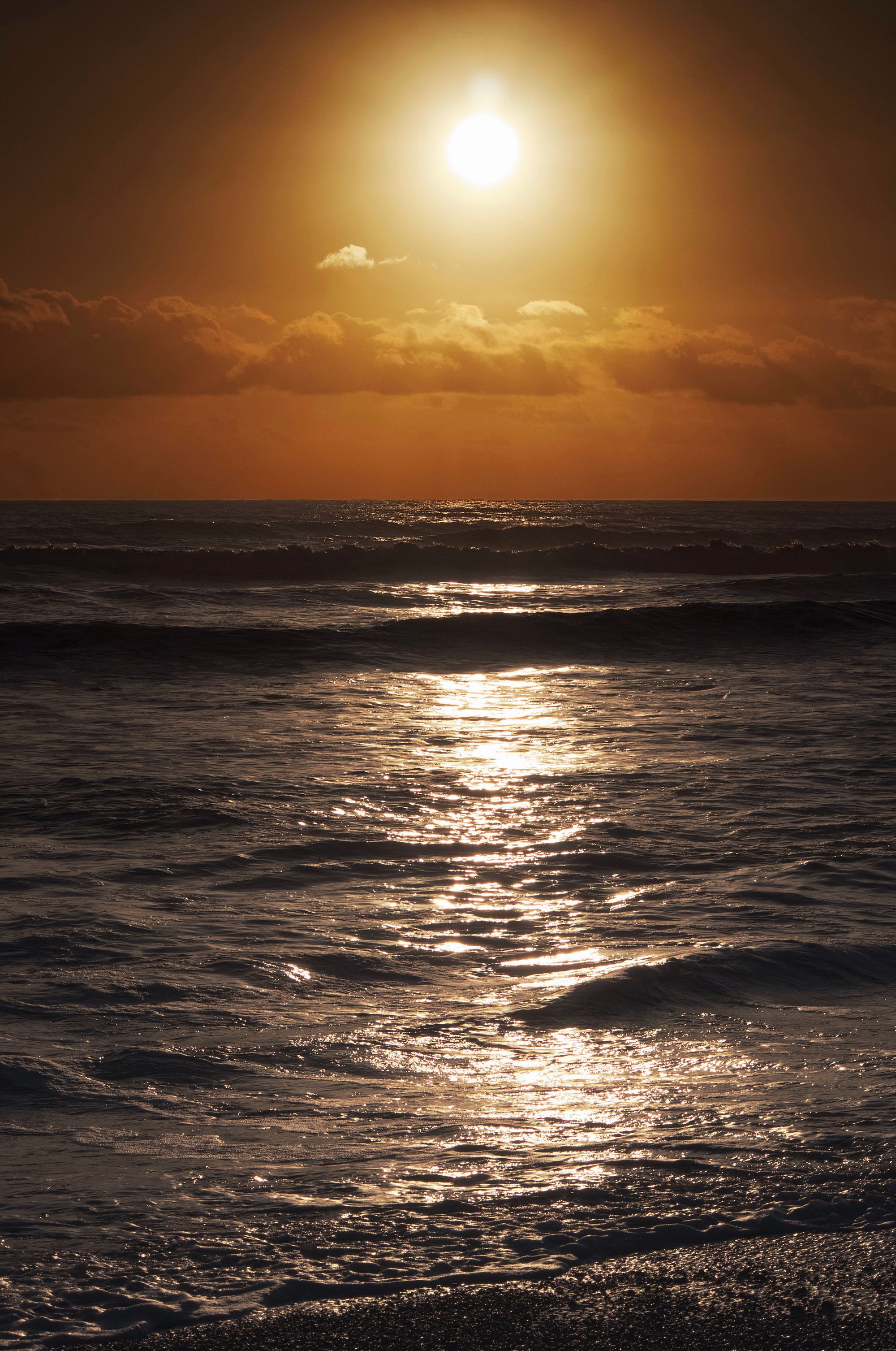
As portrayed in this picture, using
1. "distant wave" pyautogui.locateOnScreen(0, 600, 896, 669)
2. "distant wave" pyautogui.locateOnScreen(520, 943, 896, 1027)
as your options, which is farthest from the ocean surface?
"distant wave" pyautogui.locateOnScreen(0, 600, 896, 669)

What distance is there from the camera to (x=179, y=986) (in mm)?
4719

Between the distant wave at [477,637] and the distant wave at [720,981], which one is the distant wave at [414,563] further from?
the distant wave at [720,981]

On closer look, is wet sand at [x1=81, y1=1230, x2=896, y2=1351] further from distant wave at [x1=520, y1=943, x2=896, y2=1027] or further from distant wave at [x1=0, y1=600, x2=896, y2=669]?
distant wave at [x1=0, y1=600, x2=896, y2=669]

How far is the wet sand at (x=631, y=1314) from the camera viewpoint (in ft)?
7.97

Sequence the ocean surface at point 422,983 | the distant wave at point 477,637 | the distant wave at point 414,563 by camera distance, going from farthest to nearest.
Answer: the distant wave at point 414,563
the distant wave at point 477,637
the ocean surface at point 422,983

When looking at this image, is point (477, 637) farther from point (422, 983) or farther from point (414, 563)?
point (414, 563)

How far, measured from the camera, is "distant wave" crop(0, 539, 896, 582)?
111 ft

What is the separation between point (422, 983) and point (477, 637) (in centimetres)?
1468

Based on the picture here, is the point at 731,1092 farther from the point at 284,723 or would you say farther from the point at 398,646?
the point at 398,646

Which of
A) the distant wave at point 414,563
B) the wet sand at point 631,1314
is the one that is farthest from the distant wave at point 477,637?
the wet sand at point 631,1314

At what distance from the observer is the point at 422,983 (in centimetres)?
481

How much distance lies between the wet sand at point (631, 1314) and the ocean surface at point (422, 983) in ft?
0.29

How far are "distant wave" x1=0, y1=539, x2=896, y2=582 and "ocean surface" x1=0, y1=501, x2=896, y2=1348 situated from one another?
65.2 feet

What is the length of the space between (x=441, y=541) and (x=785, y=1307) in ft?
134
